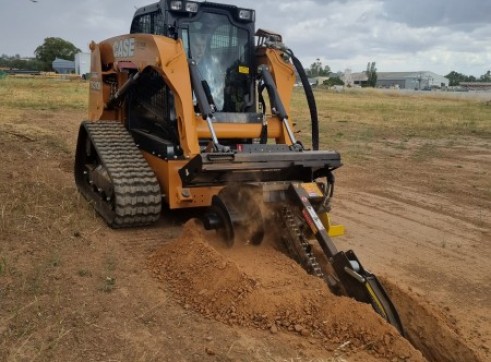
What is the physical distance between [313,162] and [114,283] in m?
2.36

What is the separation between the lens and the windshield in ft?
21.9

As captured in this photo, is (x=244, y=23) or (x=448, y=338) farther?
(x=244, y=23)

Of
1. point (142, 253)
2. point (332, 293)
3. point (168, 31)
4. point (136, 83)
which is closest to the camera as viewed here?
point (332, 293)

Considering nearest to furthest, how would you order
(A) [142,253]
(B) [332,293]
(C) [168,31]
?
1. (B) [332,293]
2. (A) [142,253]
3. (C) [168,31]

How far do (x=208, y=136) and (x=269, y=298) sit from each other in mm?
2433

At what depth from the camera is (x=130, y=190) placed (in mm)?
6004

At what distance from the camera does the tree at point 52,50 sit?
9525 cm

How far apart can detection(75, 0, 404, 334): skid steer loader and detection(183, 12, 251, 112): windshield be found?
0.01 metres

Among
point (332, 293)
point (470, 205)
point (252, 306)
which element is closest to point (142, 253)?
point (252, 306)

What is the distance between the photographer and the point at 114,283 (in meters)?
4.72

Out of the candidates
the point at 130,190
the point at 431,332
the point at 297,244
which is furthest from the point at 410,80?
the point at 431,332

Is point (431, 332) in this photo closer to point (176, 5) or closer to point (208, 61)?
point (208, 61)

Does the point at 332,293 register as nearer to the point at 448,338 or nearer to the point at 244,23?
the point at 448,338

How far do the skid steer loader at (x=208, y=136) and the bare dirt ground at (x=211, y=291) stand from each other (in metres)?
0.33
